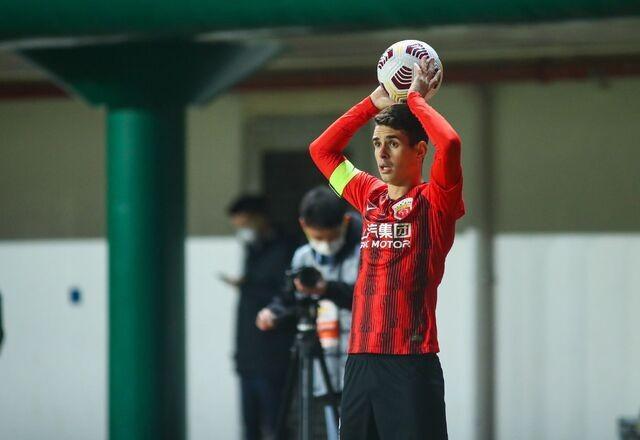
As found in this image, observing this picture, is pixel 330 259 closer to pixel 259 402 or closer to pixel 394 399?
pixel 394 399

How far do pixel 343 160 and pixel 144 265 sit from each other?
2.50 m

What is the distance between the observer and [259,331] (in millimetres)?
6633

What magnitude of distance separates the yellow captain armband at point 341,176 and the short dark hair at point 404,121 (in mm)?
246

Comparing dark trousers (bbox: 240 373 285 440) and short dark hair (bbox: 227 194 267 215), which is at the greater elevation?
short dark hair (bbox: 227 194 267 215)

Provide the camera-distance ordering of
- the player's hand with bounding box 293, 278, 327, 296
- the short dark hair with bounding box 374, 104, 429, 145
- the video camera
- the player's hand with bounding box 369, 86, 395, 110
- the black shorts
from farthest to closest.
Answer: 1. the video camera
2. the player's hand with bounding box 293, 278, 327, 296
3. the player's hand with bounding box 369, 86, 395, 110
4. the short dark hair with bounding box 374, 104, 429, 145
5. the black shorts

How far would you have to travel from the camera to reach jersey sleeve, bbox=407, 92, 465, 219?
3.29m

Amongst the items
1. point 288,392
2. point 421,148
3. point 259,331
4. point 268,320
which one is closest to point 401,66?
point 421,148

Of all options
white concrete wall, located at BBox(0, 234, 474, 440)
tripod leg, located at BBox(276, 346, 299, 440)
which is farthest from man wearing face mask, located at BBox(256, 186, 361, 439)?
white concrete wall, located at BBox(0, 234, 474, 440)

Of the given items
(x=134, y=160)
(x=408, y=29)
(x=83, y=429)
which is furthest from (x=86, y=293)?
(x=408, y=29)

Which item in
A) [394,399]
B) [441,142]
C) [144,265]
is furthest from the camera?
[144,265]

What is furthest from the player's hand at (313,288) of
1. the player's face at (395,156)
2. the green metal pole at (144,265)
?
the green metal pole at (144,265)

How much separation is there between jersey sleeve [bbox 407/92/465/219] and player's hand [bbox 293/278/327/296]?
1.05 meters

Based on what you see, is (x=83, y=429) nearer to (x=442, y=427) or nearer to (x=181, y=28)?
(x=181, y=28)

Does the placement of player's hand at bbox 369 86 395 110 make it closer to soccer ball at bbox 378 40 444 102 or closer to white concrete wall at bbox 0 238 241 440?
soccer ball at bbox 378 40 444 102
